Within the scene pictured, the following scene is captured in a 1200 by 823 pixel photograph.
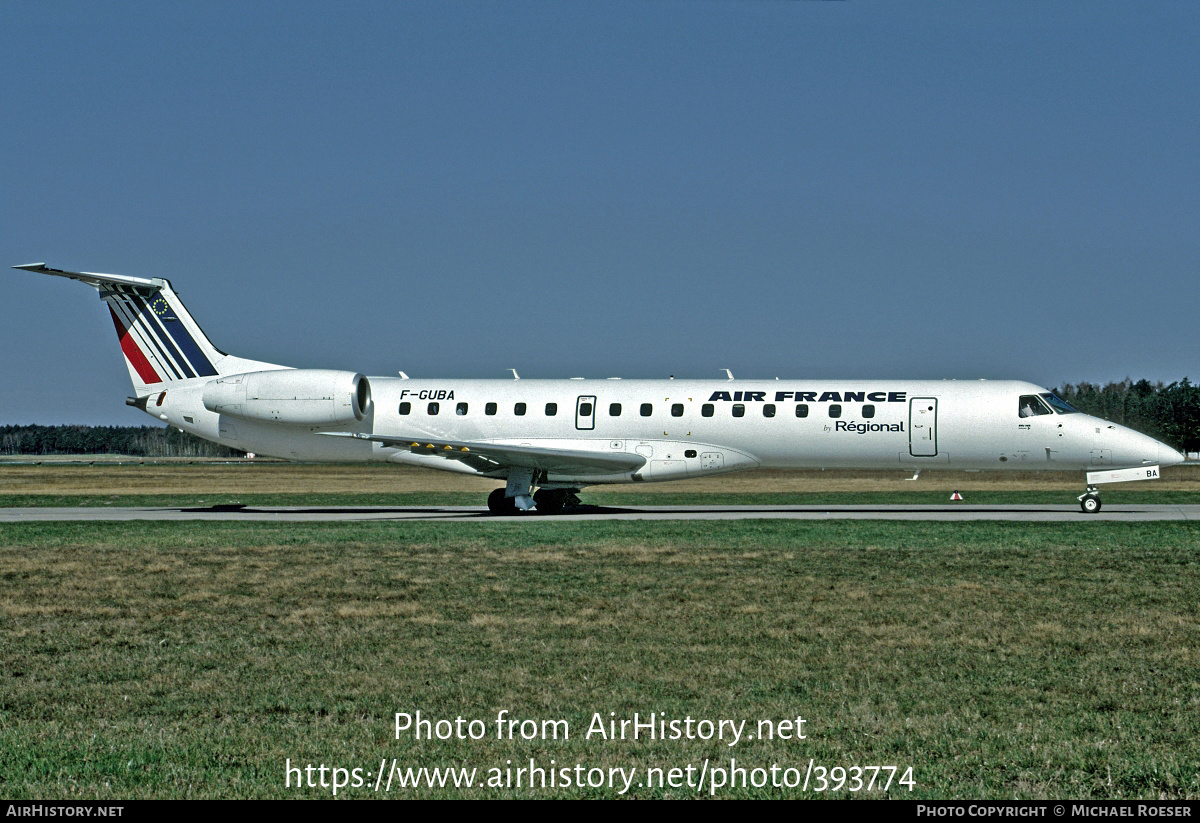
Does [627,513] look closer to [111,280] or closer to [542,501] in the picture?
[542,501]

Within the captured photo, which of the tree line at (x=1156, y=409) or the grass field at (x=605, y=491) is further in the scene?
the tree line at (x=1156, y=409)

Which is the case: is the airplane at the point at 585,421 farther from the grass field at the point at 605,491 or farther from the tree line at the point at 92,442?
the tree line at the point at 92,442

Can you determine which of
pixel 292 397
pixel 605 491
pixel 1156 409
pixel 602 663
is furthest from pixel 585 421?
pixel 1156 409

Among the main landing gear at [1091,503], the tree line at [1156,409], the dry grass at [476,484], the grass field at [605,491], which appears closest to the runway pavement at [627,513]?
the main landing gear at [1091,503]

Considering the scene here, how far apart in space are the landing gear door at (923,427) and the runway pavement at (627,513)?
160 centimetres

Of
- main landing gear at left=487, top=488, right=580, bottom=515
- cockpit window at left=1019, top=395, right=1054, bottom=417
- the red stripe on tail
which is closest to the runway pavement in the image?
main landing gear at left=487, top=488, right=580, bottom=515

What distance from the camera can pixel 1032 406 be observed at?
26719mm

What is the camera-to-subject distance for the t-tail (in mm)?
29750

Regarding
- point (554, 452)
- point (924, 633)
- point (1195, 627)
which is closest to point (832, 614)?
point (924, 633)

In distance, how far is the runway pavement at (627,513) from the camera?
83.1 ft

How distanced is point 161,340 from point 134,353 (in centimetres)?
92

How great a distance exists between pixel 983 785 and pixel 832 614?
526 centimetres

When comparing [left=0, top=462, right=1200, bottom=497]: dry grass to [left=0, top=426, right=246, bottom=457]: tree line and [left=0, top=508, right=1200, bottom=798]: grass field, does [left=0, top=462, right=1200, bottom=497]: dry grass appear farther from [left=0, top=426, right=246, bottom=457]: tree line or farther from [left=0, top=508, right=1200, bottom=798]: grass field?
[left=0, top=426, right=246, bottom=457]: tree line

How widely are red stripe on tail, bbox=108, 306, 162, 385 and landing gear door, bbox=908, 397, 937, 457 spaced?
19871mm
